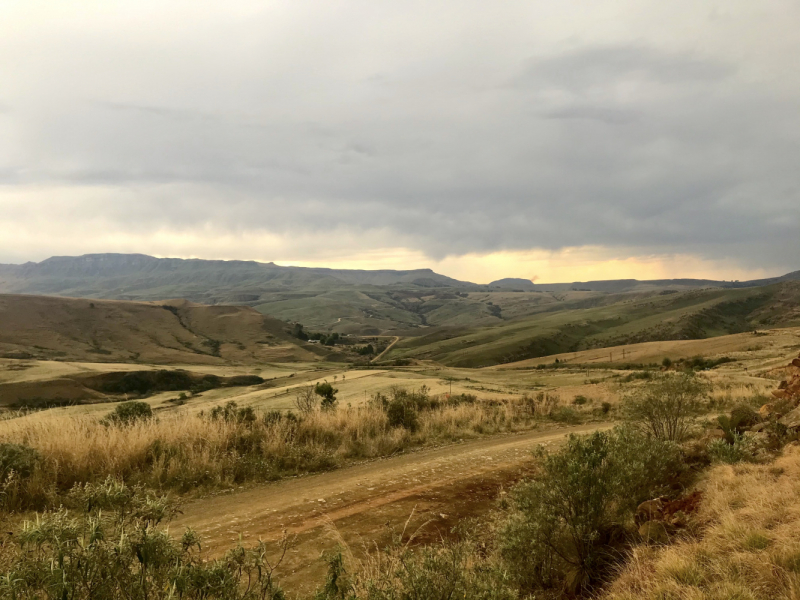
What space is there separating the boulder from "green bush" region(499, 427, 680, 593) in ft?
1.60

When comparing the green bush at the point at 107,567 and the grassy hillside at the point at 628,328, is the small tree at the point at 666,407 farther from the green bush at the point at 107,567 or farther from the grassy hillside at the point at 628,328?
the grassy hillside at the point at 628,328

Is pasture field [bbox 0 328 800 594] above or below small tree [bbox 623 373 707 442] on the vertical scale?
below

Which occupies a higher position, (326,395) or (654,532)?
(654,532)

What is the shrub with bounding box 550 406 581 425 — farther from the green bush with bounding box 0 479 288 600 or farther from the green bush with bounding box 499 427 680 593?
the green bush with bounding box 0 479 288 600

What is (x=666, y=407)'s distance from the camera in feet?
37.0

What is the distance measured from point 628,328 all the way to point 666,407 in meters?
128

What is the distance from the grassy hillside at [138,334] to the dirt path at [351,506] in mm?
104853

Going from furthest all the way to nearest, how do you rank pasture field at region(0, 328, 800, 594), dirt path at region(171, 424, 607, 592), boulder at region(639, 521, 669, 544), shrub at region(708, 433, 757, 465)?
shrub at region(708, 433, 757, 465) < pasture field at region(0, 328, 800, 594) < dirt path at region(171, 424, 607, 592) < boulder at region(639, 521, 669, 544)

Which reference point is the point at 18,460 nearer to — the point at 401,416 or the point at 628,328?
the point at 401,416

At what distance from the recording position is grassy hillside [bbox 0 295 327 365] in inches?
4215

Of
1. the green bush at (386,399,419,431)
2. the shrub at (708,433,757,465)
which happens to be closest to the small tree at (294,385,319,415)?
the green bush at (386,399,419,431)

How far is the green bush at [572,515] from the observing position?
5.58 m

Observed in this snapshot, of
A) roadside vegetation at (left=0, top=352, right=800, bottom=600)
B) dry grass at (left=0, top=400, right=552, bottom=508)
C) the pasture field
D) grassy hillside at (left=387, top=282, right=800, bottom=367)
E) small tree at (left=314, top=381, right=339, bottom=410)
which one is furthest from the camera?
grassy hillside at (left=387, top=282, right=800, bottom=367)

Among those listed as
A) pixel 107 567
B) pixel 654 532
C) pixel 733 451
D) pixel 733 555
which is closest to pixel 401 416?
pixel 733 451
